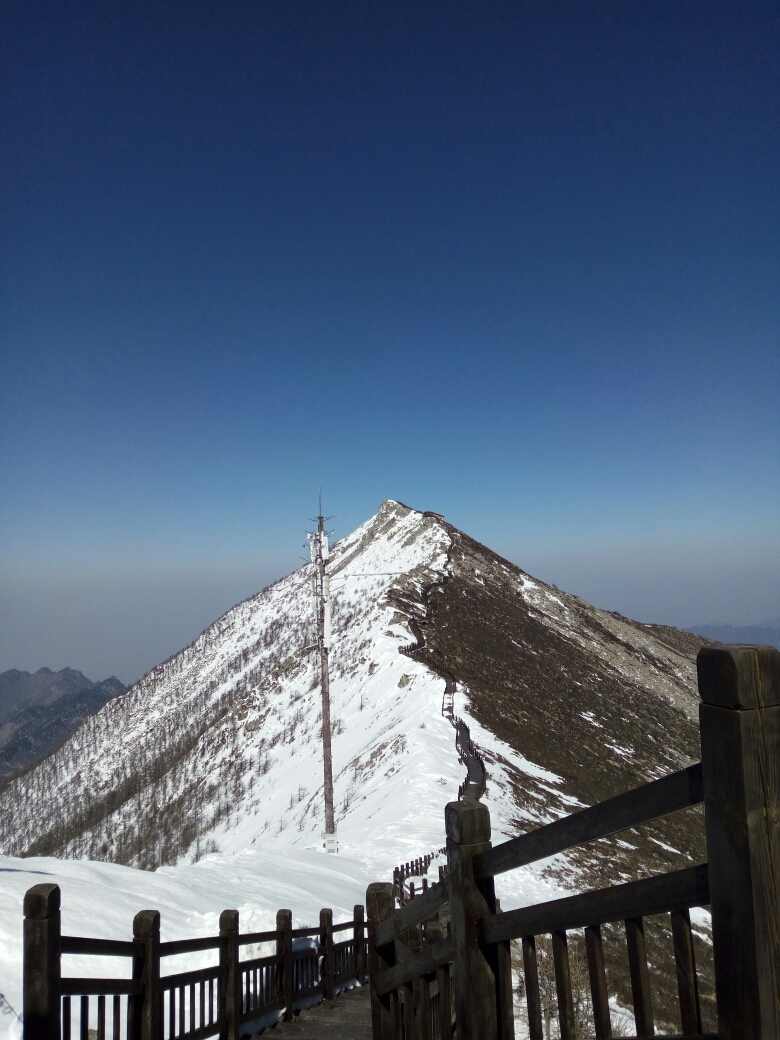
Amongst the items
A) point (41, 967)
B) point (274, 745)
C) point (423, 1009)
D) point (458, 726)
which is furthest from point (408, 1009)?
point (274, 745)

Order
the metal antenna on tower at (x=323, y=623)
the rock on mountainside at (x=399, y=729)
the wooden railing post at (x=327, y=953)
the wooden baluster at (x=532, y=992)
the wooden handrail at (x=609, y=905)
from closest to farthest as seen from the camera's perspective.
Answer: the wooden handrail at (x=609, y=905)
the wooden baluster at (x=532, y=992)
the wooden railing post at (x=327, y=953)
the metal antenna on tower at (x=323, y=623)
the rock on mountainside at (x=399, y=729)

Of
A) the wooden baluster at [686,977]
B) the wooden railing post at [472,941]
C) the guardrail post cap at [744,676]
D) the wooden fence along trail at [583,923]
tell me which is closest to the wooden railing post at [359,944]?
the wooden fence along trail at [583,923]

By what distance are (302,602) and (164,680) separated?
1119 inches

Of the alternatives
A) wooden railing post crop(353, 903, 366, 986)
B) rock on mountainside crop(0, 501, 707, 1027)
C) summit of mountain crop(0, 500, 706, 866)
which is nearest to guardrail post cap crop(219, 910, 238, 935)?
wooden railing post crop(353, 903, 366, 986)

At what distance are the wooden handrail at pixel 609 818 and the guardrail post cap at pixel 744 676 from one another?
240 millimetres

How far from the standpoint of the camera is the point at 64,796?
271 ft

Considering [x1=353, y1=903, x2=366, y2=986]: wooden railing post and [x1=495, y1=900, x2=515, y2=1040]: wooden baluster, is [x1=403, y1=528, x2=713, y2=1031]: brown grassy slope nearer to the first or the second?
[x1=353, y1=903, x2=366, y2=986]: wooden railing post

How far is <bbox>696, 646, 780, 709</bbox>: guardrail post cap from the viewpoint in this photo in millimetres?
1779

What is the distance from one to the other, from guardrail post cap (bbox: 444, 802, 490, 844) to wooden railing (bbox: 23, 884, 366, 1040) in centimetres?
204

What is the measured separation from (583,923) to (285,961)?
573 cm

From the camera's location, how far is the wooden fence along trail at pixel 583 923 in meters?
1.75

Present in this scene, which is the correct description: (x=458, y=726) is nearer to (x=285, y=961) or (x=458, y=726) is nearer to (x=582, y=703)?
(x=582, y=703)

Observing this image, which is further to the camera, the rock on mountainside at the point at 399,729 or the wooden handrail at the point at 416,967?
the rock on mountainside at the point at 399,729

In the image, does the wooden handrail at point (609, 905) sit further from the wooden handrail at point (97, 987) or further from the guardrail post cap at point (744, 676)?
the wooden handrail at point (97, 987)
